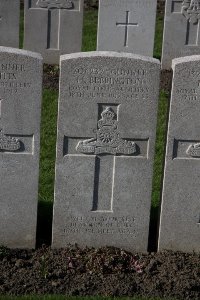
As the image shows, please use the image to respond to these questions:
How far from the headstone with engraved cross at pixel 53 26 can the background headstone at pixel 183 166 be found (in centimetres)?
617

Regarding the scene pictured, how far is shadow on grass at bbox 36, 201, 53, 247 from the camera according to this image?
23.0 ft

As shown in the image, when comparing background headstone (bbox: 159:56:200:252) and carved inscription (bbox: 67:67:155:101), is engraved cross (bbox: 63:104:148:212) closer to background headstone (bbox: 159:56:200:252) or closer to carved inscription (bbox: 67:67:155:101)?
carved inscription (bbox: 67:67:155:101)

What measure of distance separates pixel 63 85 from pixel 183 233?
168 centimetres

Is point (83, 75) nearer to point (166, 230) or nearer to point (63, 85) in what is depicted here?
point (63, 85)

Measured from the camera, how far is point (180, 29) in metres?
12.5

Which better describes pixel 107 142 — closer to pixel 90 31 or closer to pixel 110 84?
pixel 110 84

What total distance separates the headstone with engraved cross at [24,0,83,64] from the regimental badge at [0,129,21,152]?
616 cm

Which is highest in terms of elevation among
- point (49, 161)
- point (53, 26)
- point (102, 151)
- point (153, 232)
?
point (53, 26)

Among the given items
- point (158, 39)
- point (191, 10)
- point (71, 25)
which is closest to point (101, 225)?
point (71, 25)

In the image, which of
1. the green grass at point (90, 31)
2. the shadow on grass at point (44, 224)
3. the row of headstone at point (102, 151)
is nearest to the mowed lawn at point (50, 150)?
the shadow on grass at point (44, 224)

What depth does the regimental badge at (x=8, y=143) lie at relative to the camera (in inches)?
255

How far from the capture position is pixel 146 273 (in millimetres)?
6504

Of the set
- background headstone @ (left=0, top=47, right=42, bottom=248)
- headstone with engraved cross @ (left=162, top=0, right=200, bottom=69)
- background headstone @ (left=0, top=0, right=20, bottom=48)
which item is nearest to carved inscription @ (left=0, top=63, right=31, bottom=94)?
background headstone @ (left=0, top=47, right=42, bottom=248)

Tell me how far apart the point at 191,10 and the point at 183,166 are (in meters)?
6.21
